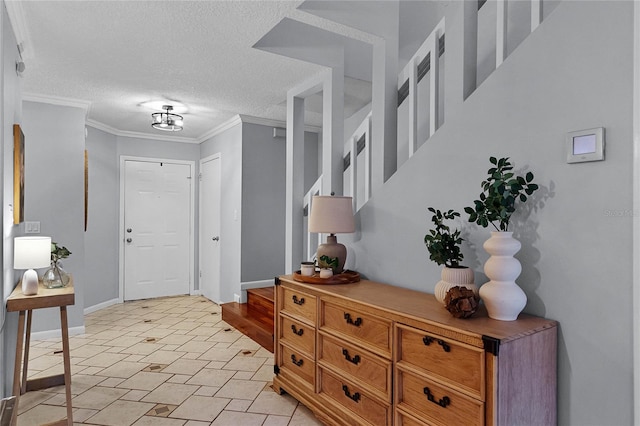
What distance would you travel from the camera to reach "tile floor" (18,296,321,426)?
2.53 metres

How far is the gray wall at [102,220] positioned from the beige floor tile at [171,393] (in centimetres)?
262

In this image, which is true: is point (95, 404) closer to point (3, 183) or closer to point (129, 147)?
point (3, 183)

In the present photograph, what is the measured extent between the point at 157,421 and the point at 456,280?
80.5 inches

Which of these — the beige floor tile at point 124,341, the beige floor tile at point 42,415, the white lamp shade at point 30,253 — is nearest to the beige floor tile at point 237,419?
the beige floor tile at point 42,415

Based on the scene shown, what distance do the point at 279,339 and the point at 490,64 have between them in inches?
92.7

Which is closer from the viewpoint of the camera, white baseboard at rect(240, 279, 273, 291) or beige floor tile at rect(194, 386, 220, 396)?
beige floor tile at rect(194, 386, 220, 396)

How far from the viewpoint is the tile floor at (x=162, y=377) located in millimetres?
2527

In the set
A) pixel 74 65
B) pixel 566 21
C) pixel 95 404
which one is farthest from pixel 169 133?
pixel 566 21

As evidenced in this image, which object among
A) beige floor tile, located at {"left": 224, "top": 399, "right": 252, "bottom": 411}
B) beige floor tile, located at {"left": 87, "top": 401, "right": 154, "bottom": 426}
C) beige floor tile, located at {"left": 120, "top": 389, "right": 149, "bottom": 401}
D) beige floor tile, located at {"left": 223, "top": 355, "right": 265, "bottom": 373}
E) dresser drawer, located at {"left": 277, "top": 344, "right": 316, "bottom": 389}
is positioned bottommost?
beige floor tile, located at {"left": 87, "top": 401, "right": 154, "bottom": 426}

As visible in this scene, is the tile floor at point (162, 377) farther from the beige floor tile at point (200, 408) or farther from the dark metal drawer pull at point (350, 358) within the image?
the dark metal drawer pull at point (350, 358)

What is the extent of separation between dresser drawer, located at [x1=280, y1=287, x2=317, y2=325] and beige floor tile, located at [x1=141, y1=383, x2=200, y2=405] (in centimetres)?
93

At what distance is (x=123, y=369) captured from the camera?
128 inches

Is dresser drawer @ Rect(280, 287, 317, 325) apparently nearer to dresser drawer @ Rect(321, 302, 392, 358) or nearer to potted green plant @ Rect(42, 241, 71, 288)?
dresser drawer @ Rect(321, 302, 392, 358)

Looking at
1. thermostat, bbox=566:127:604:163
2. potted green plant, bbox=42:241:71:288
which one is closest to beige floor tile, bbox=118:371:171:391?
potted green plant, bbox=42:241:71:288
